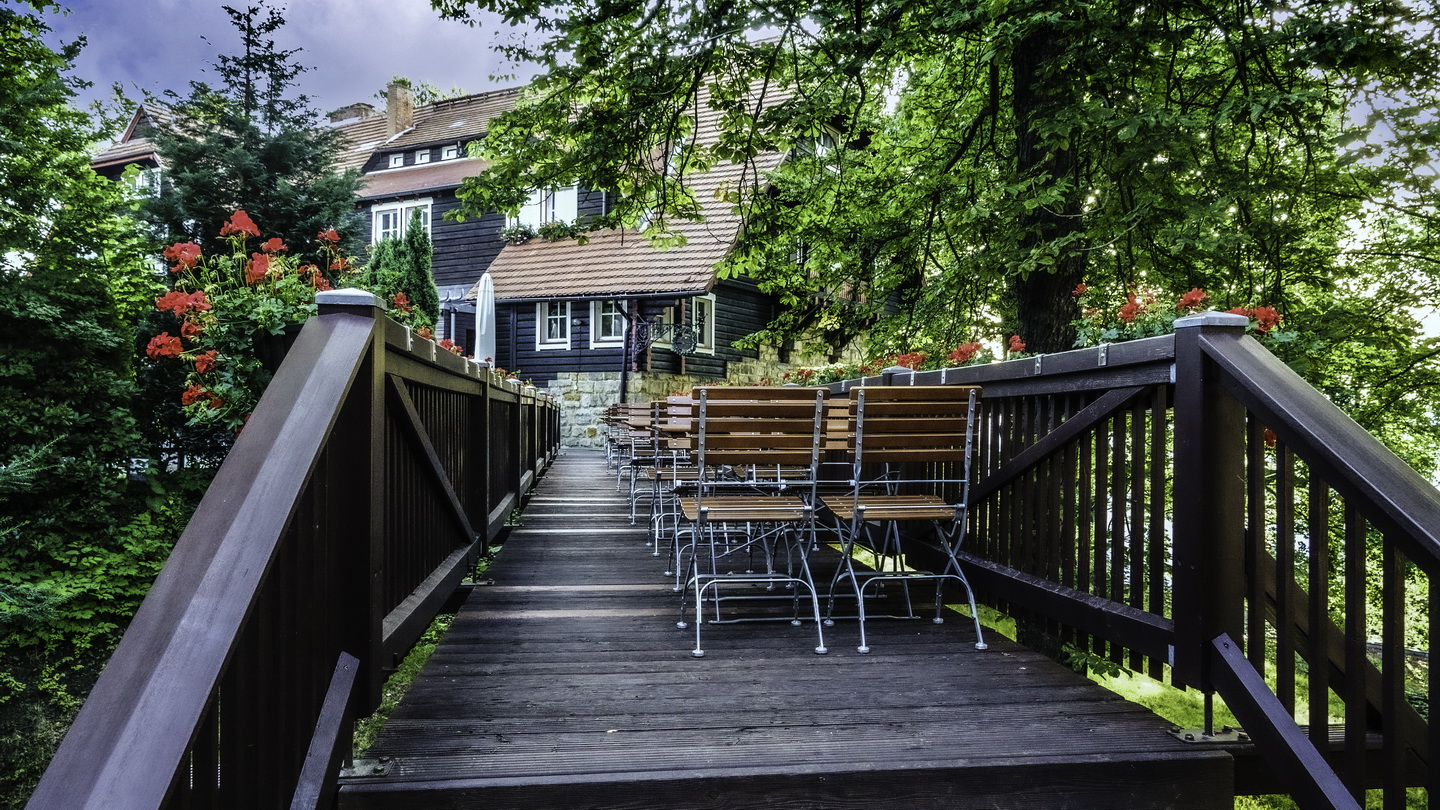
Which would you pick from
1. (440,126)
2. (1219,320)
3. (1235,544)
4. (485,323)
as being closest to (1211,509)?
(1235,544)

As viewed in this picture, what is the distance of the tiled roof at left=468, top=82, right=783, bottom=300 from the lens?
1666 centimetres

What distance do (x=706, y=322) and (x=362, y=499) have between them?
55.3ft

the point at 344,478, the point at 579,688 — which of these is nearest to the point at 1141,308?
the point at 579,688

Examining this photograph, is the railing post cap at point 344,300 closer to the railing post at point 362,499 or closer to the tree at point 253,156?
the railing post at point 362,499

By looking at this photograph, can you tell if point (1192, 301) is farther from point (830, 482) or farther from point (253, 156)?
point (253, 156)

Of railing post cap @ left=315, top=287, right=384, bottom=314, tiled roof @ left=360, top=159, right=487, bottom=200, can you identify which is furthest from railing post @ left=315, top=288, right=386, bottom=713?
tiled roof @ left=360, top=159, right=487, bottom=200

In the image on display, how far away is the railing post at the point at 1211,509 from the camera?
224 cm

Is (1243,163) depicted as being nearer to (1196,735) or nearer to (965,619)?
(965,619)

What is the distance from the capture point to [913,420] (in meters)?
3.51

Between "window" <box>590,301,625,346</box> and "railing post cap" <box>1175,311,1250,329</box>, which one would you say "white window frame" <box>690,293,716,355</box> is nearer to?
"window" <box>590,301,625,346</box>

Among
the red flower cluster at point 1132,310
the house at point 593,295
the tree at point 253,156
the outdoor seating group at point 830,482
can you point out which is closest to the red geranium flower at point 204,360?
the outdoor seating group at point 830,482

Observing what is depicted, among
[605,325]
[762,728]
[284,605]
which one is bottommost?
[762,728]

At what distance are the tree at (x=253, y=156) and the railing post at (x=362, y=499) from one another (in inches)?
403

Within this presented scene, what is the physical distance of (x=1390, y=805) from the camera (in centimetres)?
176
